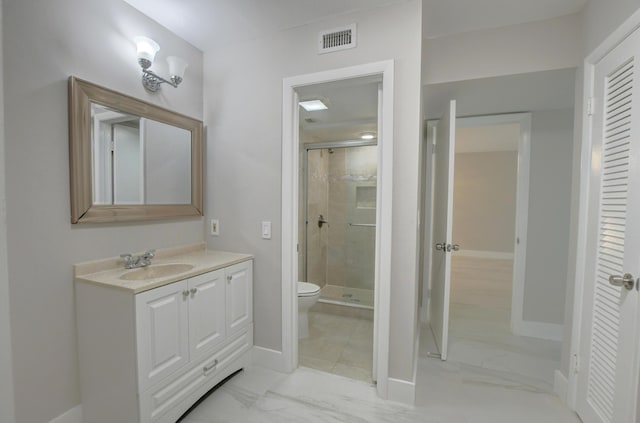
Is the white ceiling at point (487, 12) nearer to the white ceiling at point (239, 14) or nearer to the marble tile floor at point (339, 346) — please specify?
the white ceiling at point (239, 14)

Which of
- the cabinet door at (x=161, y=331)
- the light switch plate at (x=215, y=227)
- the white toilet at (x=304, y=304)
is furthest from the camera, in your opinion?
the white toilet at (x=304, y=304)

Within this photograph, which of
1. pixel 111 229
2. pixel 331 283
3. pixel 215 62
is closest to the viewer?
pixel 111 229

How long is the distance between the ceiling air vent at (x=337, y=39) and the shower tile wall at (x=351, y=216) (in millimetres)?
1879

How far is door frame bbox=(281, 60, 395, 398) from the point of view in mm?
1664

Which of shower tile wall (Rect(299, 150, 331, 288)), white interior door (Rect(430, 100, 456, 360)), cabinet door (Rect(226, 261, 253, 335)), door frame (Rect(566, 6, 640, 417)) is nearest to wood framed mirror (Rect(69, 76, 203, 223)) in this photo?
cabinet door (Rect(226, 261, 253, 335))

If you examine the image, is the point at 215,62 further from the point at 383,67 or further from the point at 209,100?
the point at 383,67

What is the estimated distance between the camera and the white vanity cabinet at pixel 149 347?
1.29 meters

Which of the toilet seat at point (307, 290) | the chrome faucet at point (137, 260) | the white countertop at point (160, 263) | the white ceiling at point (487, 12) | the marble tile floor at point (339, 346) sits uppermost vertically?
the white ceiling at point (487, 12)

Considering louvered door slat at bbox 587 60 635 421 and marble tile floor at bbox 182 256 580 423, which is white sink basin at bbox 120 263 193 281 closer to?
marble tile floor at bbox 182 256 580 423

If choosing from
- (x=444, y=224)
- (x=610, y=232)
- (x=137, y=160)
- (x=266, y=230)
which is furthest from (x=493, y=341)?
(x=137, y=160)

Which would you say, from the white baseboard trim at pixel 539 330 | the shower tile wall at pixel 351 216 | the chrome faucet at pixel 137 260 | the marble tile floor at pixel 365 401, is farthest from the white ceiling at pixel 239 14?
the white baseboard trim at pixel 539 330

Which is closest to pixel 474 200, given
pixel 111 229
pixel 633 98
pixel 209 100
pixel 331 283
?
pixel 331 283

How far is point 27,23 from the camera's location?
1.27 metres

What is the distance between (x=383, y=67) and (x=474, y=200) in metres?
5.69
